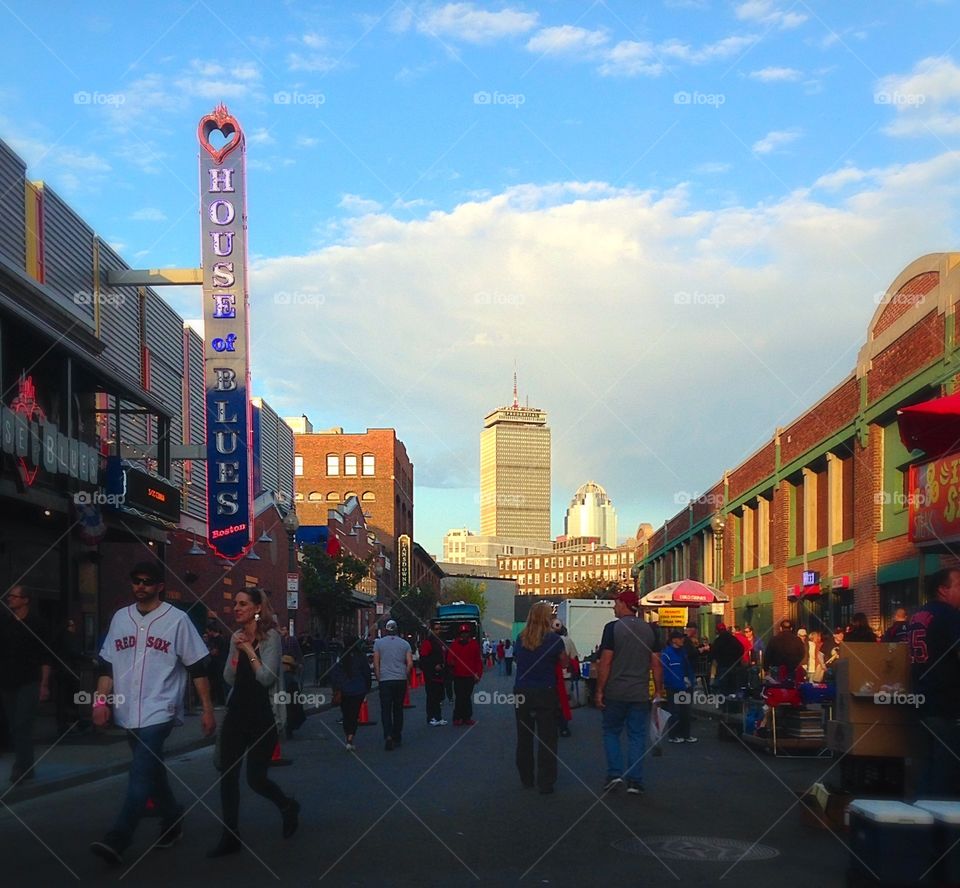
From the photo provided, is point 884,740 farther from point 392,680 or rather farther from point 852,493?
point 852,493

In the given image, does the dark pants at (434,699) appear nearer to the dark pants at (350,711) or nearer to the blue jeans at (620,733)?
the dark pants at (350,711)

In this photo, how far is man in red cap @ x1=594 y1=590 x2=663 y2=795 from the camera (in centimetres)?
1121

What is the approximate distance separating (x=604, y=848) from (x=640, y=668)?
3.02 meters

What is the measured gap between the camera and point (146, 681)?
8031 millimetres

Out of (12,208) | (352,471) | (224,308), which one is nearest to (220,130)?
(224,308)

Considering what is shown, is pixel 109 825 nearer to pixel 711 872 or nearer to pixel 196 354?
pixel 711 872

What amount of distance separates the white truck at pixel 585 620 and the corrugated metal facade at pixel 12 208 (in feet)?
69.5

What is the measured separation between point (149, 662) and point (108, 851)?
1.20 m

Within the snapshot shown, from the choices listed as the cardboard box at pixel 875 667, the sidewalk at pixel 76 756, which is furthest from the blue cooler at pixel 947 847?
the sidewalk at pixel 76 756

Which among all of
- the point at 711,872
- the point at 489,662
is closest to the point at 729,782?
the point at 711,872

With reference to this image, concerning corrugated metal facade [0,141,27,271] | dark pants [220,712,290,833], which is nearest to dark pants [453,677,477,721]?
corrugated metal facade [0,141,27,271]

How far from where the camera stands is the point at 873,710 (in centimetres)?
872

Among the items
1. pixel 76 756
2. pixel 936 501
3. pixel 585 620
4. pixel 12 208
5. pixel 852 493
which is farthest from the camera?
pixel 585 620

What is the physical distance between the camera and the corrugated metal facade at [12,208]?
2003 centimetres
